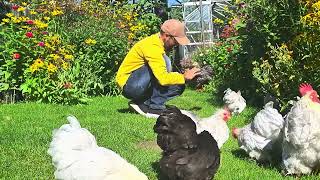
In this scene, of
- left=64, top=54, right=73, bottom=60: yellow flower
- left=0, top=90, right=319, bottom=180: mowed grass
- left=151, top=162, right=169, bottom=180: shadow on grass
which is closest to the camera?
left=151, top=162, right=169, bottom=180: shadow on grass

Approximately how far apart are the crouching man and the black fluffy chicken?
2999 mm

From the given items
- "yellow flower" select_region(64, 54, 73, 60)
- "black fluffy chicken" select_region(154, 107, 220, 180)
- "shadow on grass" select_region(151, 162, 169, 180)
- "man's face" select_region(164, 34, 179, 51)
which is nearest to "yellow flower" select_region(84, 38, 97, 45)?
"yellow flower" select_region(64, 54, 73, 60)

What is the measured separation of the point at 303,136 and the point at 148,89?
3.92 m

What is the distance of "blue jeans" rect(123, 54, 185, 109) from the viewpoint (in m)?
7.74

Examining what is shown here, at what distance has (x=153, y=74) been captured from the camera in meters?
7.67

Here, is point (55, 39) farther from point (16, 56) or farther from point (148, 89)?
point (148, 89)

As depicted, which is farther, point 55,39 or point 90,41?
point 90,41

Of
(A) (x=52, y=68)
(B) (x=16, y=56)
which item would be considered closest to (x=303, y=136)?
(A) (x=52, y=68)

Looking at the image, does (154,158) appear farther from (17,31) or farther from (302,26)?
(17,31)

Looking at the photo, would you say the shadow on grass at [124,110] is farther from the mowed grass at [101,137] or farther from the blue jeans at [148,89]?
the blue jeans at [148,89]

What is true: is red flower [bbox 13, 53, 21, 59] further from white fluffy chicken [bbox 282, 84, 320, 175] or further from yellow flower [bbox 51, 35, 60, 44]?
white fluffy chicken [bbox 282, 84, 320, 175]

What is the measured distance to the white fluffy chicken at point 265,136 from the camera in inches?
189

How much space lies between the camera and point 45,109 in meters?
8.13

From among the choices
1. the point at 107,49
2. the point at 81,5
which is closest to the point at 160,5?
the point at 81,5
